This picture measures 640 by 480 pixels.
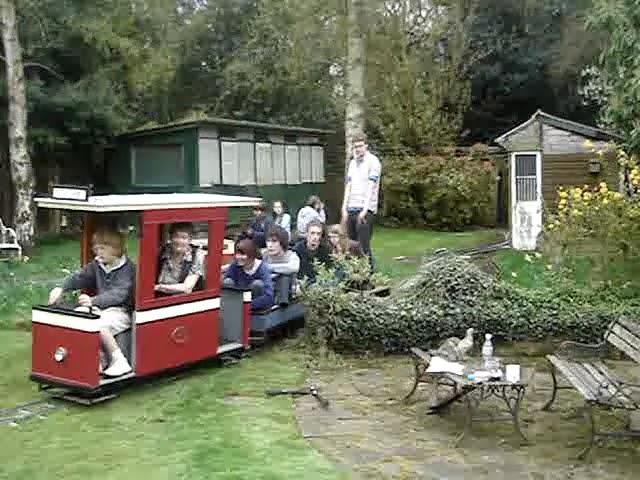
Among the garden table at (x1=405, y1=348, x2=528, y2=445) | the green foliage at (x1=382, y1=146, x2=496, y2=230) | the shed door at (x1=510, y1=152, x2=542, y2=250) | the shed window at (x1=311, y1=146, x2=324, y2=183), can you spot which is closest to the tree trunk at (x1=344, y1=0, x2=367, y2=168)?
the shed door at (x1=510, y1=152, x2=542, y2=250)

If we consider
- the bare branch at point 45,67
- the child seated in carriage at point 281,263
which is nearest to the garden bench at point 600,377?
the child seated in carriage at point 281,263

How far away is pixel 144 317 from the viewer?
6.96 metres

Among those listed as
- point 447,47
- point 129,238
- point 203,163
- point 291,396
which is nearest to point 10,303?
point 129,238

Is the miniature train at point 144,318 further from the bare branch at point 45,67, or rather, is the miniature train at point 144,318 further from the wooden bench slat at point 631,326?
the bare branch at point 45,67

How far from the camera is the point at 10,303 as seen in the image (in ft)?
35.5

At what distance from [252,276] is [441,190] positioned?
54.7 feet

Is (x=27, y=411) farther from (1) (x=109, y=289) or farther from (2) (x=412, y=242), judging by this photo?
(2) (x=412, y=242)

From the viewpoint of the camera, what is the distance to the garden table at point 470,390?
232 inches

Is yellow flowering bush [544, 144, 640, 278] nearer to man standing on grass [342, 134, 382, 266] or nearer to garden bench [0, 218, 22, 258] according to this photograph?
man standing on grass [342, 134, 382, 266]

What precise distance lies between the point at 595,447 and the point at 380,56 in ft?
67.8

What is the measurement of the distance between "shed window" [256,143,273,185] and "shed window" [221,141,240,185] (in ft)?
3.59

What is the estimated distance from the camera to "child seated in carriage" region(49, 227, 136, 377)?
Result: 6.82 meters

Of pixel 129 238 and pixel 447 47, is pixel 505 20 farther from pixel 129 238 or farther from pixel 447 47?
pixel 129 238

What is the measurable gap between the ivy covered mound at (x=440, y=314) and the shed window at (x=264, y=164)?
50.8 ft
